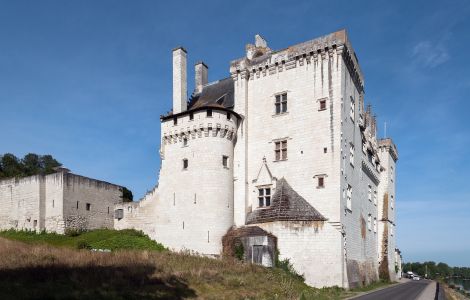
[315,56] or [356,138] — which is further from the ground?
[315,56]

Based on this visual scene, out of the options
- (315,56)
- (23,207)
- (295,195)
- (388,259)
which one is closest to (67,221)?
(23,207)

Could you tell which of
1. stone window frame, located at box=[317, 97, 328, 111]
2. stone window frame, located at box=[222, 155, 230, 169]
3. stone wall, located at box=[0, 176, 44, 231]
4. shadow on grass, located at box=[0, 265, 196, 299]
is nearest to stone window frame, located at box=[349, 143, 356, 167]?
stone window frame, located at box=[317, 97, 328, 111]

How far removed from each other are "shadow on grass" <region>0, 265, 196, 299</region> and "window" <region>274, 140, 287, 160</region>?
17.2 meters

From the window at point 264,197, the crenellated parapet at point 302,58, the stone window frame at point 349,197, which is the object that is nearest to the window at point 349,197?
the stone window frame at point 349,197

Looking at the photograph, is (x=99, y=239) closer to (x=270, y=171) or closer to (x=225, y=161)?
(x=225, y=161)

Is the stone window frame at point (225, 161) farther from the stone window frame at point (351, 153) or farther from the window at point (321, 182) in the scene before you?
the stone window frame at point (351, 153)

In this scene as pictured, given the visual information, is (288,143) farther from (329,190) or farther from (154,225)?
(154,225)

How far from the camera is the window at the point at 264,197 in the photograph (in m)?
33.9

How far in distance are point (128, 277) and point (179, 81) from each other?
2284 cm

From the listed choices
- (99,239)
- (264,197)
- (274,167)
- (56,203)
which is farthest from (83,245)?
(274,167)

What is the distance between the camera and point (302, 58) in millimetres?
34156

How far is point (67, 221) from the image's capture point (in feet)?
126

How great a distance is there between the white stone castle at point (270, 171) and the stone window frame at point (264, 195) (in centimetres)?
8

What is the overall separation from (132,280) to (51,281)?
3142mm
